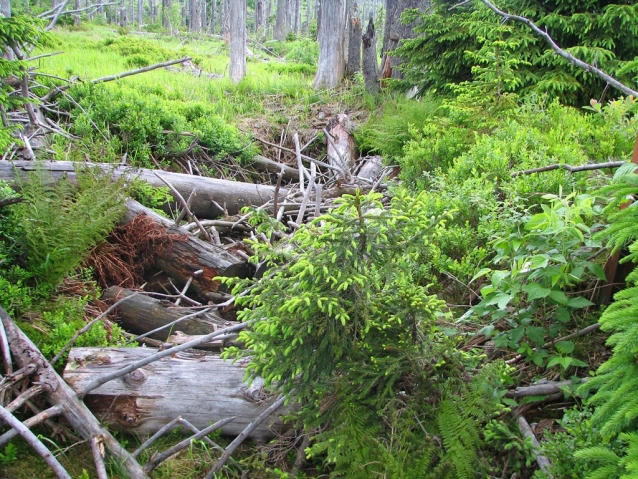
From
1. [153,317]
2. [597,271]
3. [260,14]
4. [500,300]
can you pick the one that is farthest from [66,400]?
[260,14]

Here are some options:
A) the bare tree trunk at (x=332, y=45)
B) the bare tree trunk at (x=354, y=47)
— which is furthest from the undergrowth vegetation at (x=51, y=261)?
the bare tree trunk at (x=354, y=47)

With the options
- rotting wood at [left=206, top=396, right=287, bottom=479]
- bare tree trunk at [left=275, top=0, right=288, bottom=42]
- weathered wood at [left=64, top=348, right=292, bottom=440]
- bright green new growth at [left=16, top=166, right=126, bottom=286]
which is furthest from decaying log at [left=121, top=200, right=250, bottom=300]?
bare tree trunk at [left=275, top=0, right=288, bottom=42]

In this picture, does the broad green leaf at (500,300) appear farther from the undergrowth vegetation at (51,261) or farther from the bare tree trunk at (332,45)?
the bare tree trunk at (332,45)

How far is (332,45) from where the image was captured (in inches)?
448

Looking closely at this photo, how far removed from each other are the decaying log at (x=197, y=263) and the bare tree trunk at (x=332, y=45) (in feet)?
24.0

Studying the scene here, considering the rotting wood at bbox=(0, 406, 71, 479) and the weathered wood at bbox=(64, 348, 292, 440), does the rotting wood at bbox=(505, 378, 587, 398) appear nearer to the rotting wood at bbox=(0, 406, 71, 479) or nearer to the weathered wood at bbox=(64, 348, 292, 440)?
the weathered wood at bbox=(64, 348, 292, 440)

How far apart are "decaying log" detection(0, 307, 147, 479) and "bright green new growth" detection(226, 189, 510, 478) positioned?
98 centimetres

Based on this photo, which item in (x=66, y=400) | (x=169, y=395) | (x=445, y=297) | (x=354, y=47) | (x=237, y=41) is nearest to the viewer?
(x=66, y=400)

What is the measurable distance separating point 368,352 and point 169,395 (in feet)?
4.81

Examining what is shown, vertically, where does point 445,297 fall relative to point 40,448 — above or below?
above

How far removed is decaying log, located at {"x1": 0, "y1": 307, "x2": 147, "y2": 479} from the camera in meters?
2.72

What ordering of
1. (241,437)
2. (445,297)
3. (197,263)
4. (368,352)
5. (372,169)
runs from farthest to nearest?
1. (372,169)
2. (197,263)
3. (445,297)
4. (241,437)
5. (368,352)

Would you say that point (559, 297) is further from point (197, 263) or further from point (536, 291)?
point (197, 263)

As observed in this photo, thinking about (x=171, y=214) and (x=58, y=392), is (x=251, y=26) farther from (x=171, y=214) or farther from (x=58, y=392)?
(x=58, y=392)
